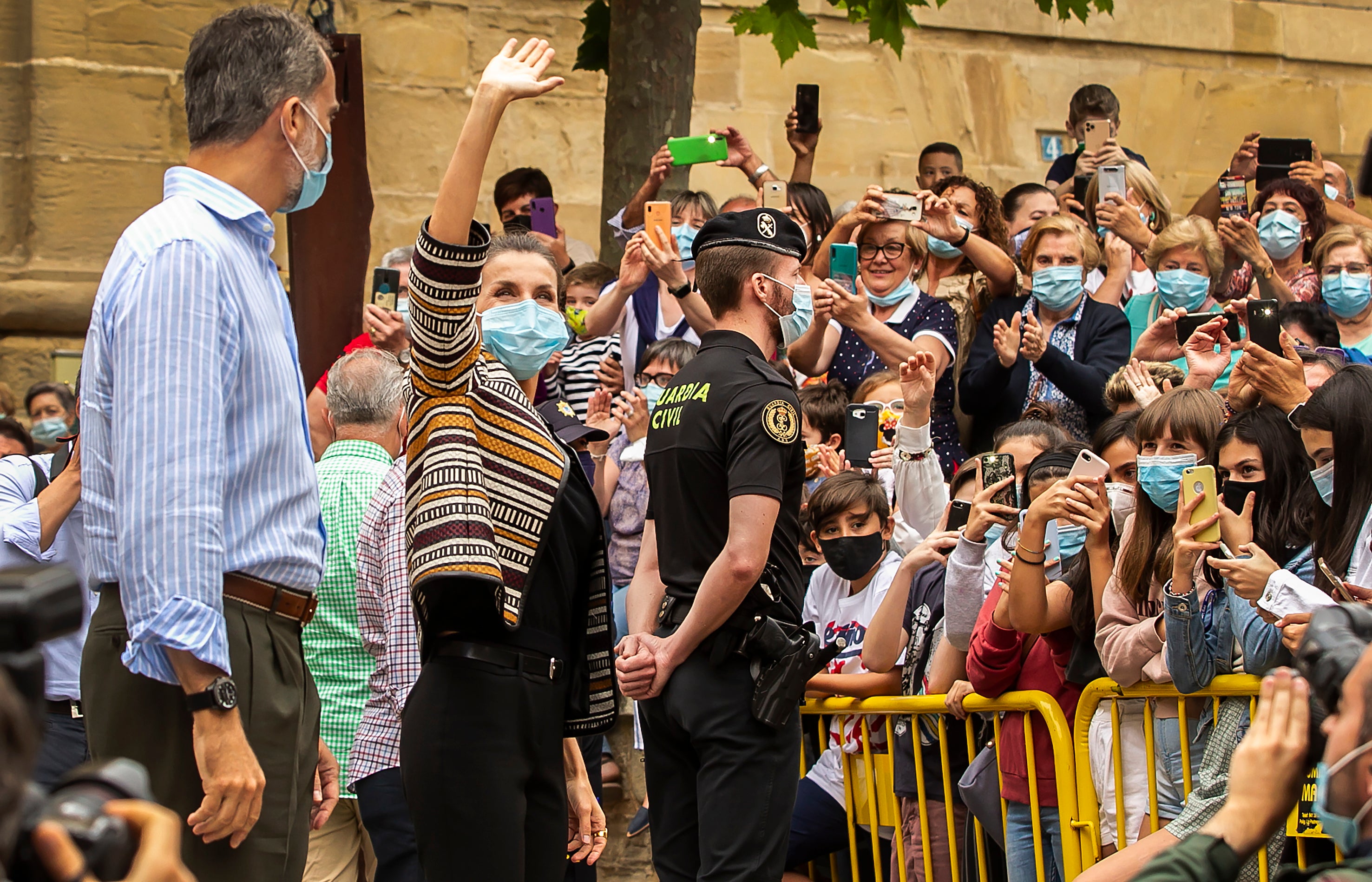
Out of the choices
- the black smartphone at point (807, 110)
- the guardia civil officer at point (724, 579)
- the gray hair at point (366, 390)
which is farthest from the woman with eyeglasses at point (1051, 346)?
the gray hair at point (366, 390)

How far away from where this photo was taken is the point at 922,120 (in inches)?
475

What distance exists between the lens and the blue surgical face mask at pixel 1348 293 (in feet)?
21.1

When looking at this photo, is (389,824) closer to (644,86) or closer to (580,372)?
(580,372)

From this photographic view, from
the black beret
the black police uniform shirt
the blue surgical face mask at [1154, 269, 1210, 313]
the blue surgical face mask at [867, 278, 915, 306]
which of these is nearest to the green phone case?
the blue surgical face mask at [867, 278, 915, 306]

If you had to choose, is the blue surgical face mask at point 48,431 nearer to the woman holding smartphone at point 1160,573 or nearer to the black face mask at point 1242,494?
the woman holding smartphone at point 1160,573

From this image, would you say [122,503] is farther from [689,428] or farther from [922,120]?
[922,120]

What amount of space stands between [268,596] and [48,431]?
6.22 meters

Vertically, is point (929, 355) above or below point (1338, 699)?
above

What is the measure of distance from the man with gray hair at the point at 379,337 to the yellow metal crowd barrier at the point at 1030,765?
6.38ft

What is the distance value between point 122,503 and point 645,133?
5.75m

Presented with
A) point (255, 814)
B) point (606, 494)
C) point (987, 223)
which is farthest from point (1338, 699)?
point (987, 223)

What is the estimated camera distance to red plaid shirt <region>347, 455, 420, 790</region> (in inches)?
172

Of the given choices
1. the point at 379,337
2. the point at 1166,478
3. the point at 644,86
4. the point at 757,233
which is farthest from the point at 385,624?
the point at 644,86

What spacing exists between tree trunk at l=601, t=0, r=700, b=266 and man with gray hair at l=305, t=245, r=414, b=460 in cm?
120
